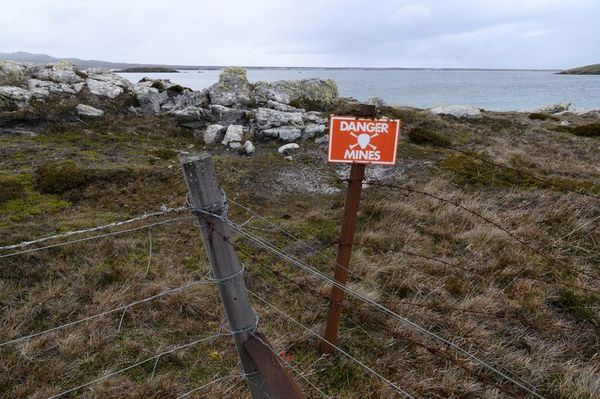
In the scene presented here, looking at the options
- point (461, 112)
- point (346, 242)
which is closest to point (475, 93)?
point (461, 112)

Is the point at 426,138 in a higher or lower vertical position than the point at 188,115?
lower

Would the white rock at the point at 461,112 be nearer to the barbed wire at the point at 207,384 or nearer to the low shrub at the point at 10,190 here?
the low shrub at the point at 10,190

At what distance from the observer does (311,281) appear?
5414 mm

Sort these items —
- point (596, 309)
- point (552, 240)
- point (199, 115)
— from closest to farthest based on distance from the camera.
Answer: point (596, 309) → point (552, 240) → point (199, 115)

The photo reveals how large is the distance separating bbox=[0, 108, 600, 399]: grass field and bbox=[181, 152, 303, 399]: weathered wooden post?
117cm

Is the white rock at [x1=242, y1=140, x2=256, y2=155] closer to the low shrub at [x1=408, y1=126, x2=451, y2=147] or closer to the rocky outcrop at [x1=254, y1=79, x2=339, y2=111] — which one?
the rocky outcrop at [x1=254, y1=79, x2=339, y2=111]

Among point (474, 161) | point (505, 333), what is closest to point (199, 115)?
point (474, 161)

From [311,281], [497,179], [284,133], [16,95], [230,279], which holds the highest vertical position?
[16,95]

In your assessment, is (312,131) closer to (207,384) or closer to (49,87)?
(49,87)

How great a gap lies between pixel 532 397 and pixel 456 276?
200cm

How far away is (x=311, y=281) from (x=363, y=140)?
9.31 ft

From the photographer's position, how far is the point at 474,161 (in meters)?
11.1

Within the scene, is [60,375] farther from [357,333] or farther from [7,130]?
[7,130]

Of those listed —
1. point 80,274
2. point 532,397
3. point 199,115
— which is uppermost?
point 199,115
